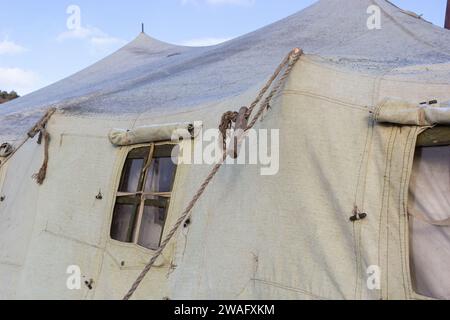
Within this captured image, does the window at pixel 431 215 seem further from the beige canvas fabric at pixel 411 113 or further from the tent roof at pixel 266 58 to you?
the tent roof at pixel 266 58

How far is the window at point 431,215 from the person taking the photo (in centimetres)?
203

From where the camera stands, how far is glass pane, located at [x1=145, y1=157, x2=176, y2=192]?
296 cm

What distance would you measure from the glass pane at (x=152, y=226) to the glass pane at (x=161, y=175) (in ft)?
0.40

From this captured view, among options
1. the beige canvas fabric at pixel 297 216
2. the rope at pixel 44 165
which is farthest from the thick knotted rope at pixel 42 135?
the beige canvas fabric at pixel 297 216

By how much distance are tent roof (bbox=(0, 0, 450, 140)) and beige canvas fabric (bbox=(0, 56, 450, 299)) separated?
483 mm

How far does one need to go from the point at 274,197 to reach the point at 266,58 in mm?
2474

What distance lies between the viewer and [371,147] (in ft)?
7.30

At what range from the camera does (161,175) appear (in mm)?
3021

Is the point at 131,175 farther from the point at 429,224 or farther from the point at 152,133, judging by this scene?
the point at 429,224

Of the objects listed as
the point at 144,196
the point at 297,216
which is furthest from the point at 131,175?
the point at 297,216

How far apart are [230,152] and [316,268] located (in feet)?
2.11

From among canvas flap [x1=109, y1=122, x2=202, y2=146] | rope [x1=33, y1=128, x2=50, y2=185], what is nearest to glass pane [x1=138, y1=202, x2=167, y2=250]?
canvas flap [x1=109, y1=122, x2=202, y2=146]
